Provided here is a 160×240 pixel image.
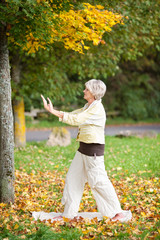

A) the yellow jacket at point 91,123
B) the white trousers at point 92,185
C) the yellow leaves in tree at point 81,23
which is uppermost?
the yellow leaves in tree at point 81,23

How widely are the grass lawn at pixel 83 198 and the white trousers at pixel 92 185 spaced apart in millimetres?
156

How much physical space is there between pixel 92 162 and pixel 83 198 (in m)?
1.41

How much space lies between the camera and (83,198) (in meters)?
5.07

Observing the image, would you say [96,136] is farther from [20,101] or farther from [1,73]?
[20,101]

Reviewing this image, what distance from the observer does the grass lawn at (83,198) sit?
3621 mm

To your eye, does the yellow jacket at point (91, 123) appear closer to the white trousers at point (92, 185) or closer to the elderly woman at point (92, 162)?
the elderly woman at point (92, 162)

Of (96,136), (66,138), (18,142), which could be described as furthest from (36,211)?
(66,138)

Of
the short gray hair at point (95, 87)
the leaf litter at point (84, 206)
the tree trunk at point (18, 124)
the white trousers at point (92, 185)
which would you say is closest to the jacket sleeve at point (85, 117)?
the short gray hair at point (95, 87)

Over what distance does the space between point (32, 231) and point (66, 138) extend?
6.49 m

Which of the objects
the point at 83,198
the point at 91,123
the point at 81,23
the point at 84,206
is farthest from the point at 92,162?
the point at 81,23

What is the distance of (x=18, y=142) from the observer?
9.34 m

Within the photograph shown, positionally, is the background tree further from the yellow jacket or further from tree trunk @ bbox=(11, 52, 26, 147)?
tree trunk @ bbox=(11, 52, 26, 147)

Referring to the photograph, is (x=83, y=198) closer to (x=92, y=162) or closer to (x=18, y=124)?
(x=92, y=162)

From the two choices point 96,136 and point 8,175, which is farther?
point 8,175
